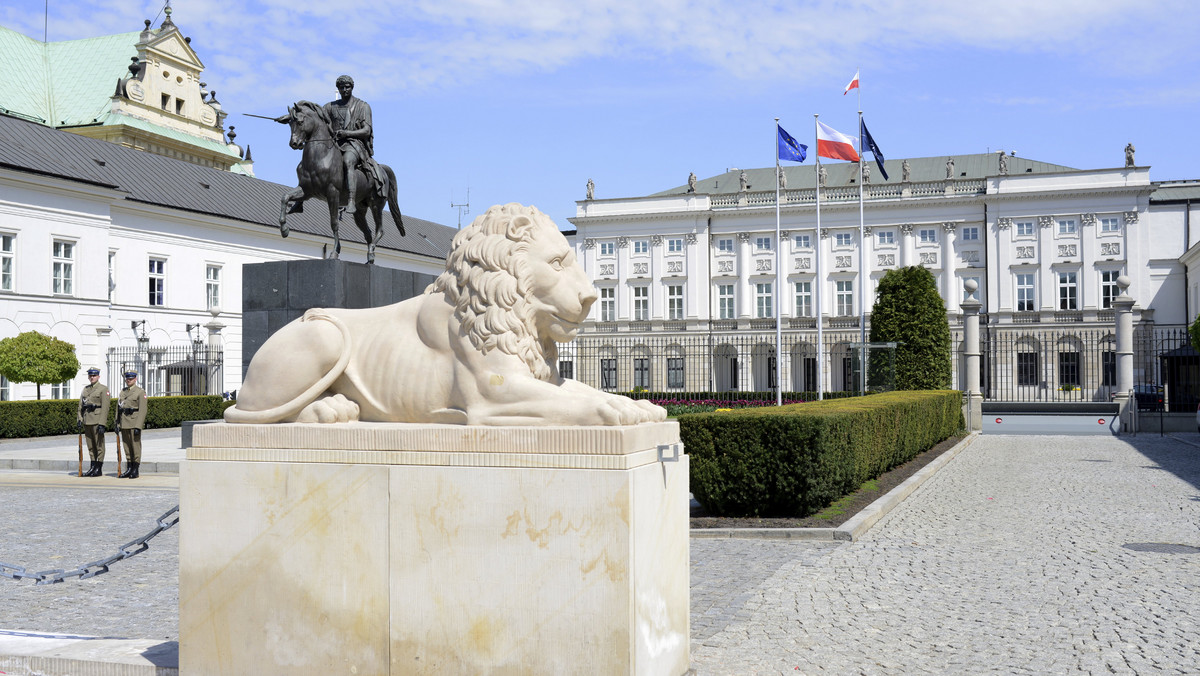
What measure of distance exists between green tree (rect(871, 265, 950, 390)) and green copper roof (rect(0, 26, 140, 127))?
150 ft

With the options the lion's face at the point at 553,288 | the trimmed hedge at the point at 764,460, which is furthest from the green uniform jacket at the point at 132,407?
the lion's face at the point at 553,288

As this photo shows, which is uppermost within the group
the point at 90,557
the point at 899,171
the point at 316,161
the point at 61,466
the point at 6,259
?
the point at 899,171

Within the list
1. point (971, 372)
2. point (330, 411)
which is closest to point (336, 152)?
point (330, 411)

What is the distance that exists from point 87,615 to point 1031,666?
5.43 m

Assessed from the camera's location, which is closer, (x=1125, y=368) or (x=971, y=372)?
(x=1125, y=368)

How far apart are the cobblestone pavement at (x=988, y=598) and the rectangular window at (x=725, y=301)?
5145 centimetres

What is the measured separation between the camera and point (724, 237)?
6331 cm

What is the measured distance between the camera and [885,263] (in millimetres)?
60438

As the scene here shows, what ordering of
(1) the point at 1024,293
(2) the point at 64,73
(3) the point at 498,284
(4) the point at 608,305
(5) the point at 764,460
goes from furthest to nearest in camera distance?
(4) the point at 608,305 < (1) the point at 1024,293 < (2) the point at 64,73 < (5) the point at 764,460 < (3) the point at 498,284

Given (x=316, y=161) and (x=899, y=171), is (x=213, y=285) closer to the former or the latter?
(x=316, y=161)

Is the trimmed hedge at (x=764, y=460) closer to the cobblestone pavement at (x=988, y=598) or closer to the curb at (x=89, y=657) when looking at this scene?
the cobblestone pavement at (x=988, y=598)

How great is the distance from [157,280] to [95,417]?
27.8 metres

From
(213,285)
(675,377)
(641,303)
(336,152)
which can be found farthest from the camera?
(641,303)

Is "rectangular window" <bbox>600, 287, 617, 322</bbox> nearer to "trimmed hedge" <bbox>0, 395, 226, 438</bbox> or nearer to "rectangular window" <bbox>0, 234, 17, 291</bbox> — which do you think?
"trimmed hedge" <bbox>0, 395, 226, 438</bbox>
